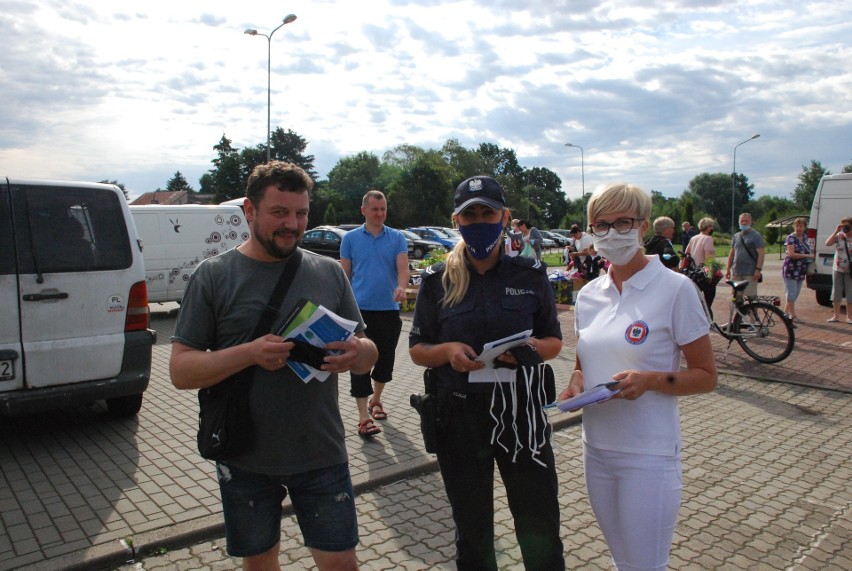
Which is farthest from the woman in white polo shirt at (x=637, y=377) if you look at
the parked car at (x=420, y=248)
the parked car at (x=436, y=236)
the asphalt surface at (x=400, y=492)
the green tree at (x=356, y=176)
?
the green tree at (x=356, y=176)

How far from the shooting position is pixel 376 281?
5.30 metres

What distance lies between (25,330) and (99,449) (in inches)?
44.7

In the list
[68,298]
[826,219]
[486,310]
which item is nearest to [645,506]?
[486,310]

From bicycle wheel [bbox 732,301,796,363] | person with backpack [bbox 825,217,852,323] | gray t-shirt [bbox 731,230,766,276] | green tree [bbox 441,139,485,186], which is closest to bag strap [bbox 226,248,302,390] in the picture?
bicycle wheel [bbox 732,301,796,363]

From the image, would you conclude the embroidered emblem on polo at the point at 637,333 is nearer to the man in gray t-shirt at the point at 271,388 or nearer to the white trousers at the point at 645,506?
the white trousers at the point at 645,506

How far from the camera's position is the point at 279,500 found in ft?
8.11

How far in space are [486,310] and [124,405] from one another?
4753 mm

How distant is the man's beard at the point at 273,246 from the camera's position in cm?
232

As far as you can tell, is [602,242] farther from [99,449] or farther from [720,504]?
[99,449]

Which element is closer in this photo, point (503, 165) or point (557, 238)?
point (557, 238)

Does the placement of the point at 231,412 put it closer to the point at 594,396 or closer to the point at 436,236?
the point at 594,396

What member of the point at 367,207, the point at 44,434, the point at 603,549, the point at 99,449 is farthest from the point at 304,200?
the point at 44,434

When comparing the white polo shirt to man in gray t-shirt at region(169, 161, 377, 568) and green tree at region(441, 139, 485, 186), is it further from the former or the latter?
green tree at region(441, 139, 485, 186)

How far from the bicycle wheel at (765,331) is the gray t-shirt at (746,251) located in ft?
6.64
